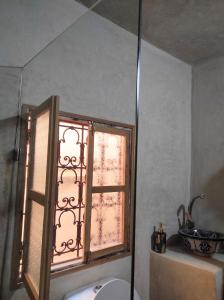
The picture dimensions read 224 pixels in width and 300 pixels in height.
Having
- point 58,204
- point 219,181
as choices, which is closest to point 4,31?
point 58,204

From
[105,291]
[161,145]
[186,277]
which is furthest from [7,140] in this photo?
[186,277]

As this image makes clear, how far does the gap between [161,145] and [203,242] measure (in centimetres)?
80

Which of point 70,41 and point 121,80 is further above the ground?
point 70,41

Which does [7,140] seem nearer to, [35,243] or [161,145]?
[35,243]

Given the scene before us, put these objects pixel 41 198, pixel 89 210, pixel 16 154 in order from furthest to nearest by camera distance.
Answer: pixel 16 154
pixel 89 210
pixel 41 198

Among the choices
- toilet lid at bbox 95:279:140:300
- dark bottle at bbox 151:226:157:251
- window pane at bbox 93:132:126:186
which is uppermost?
window pane at bbox 93:132:126:186

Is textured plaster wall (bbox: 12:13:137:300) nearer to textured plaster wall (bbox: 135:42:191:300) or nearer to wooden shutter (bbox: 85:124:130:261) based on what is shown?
wooden shutter (bbox: 85:124:130:261)

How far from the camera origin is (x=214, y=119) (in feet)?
6.25

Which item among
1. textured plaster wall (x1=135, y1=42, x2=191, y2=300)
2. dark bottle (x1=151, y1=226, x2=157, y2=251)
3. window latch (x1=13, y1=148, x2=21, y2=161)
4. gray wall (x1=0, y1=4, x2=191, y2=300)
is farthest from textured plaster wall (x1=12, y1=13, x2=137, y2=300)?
dark bottle (x1=151, y1=226, x2=157, y2=251)

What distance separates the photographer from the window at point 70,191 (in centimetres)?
83

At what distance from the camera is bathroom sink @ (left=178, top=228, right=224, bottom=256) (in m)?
1.64

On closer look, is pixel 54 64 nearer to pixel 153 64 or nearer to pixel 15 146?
pixel 15 146

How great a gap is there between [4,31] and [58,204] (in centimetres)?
92

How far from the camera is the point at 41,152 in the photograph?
0.93 m
